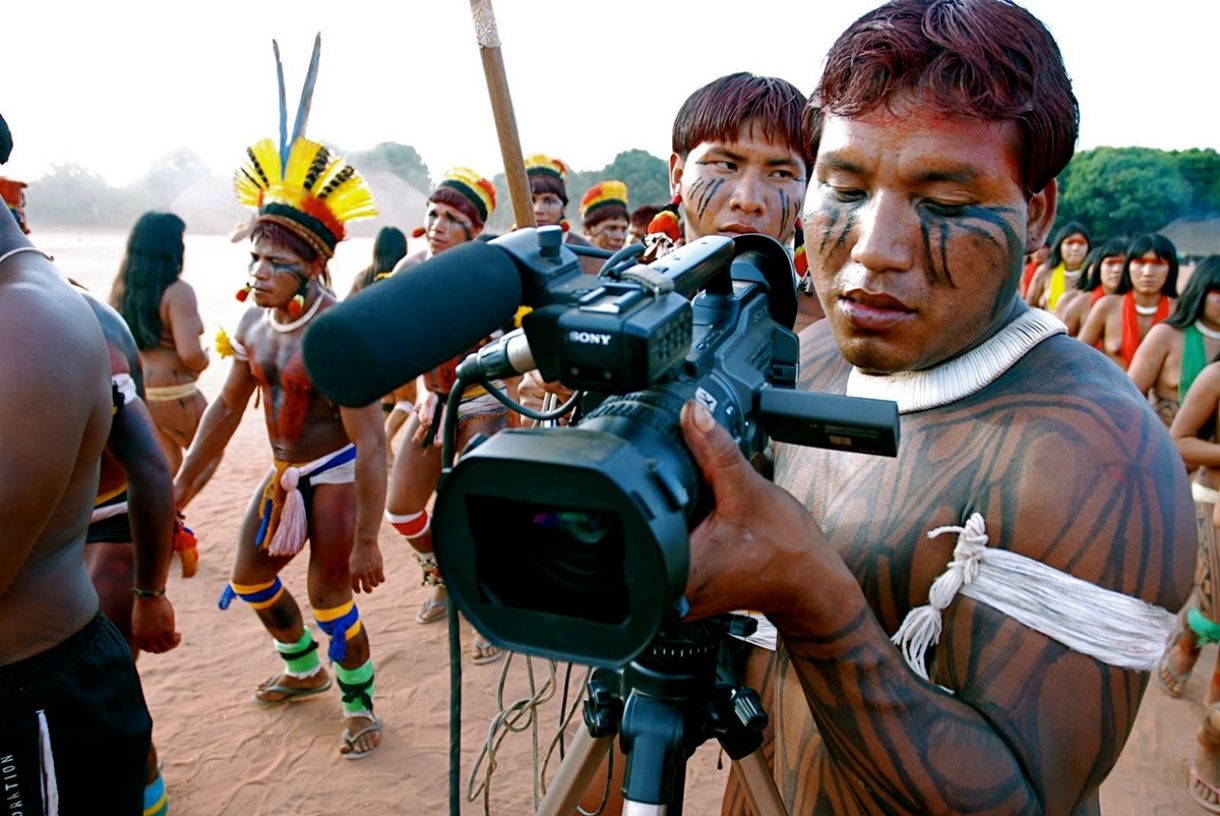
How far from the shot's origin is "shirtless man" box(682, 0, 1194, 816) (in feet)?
3.34

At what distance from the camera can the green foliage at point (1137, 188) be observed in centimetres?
3306

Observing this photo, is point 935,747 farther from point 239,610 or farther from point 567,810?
point 239,610

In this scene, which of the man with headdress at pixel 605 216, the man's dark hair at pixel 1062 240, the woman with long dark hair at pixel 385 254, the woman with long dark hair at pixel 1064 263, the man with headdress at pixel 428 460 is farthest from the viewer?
the man's dark hair at pixel 1062 240

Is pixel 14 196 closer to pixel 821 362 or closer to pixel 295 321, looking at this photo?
pixel 295 321

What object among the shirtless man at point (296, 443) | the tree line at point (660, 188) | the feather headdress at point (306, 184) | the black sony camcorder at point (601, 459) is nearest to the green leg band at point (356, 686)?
the shirtless man at point (296, 443)

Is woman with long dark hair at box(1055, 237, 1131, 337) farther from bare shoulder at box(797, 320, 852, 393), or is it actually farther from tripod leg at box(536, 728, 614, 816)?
tripod leg at box(536, 728, 614, 816)

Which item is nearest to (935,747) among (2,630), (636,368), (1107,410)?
(1107,410)

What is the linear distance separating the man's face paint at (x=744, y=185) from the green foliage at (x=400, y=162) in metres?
35.8

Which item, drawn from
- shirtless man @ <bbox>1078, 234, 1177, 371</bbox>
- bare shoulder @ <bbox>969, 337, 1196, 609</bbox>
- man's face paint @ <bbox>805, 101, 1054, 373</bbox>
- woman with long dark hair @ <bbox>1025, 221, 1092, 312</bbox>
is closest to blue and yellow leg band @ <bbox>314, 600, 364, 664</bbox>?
man's face paint @ <bbox>805, 101, 1054, 373</bbox>

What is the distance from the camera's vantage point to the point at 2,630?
1.91 m

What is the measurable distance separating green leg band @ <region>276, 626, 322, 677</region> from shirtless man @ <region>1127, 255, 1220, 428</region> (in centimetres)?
527

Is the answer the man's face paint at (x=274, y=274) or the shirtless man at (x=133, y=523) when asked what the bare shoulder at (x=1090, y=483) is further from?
the man's face paint at (x=274, y=274)

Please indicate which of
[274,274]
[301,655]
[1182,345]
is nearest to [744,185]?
[274,274]

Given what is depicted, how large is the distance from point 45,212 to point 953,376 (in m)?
46.3
